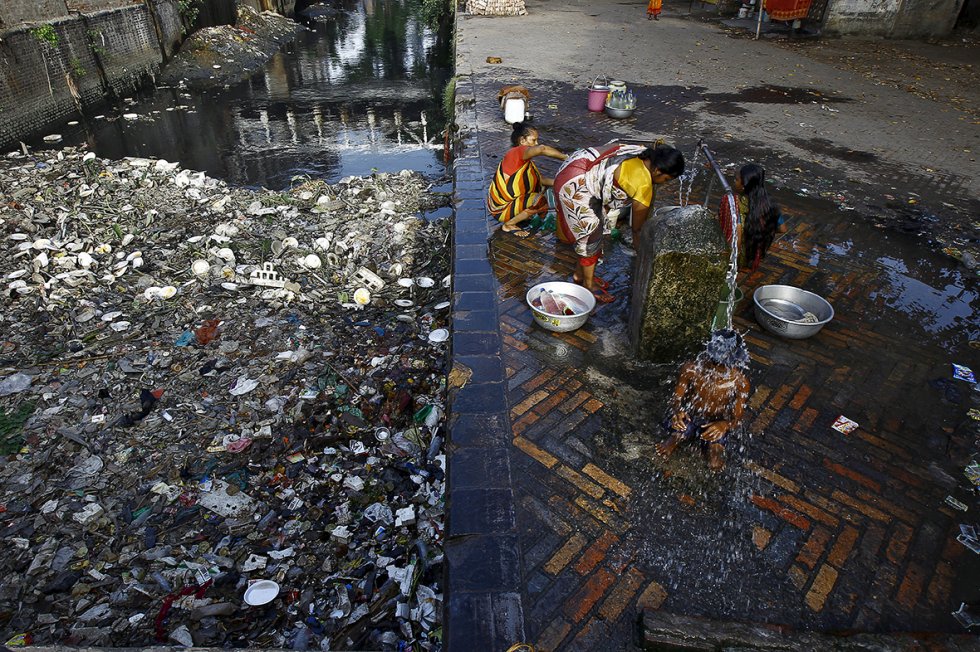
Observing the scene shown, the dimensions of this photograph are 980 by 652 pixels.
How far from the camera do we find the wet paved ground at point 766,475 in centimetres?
253

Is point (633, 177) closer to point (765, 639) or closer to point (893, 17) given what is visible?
point (765, 639)

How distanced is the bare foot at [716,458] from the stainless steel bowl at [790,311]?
1.29 m

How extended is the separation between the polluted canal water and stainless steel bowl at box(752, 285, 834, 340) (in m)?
2.40

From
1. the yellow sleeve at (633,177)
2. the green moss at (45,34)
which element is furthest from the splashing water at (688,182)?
the green moss at (45,34)

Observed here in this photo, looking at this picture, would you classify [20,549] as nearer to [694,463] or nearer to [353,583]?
[353,583]

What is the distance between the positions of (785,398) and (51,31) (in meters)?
14.0

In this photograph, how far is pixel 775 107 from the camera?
9.26m

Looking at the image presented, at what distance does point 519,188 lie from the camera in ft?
17.5

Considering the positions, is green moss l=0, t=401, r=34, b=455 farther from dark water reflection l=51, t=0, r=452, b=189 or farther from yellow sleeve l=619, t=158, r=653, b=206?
dark water reflection l=51, t=0, r=452, b=189

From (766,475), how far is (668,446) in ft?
1.74

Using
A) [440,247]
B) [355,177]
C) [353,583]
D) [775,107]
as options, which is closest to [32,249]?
[355,177]

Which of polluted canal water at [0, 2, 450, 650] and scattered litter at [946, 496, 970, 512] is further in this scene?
polluted canal water at [0, 2, 450, 650]

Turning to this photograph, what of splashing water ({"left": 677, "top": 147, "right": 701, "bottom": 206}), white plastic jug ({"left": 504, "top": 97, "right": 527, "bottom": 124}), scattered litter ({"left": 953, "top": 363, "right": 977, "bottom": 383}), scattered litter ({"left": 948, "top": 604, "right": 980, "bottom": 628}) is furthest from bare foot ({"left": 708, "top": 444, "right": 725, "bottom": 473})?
white plastic jug ({"left": 504, "top": 97, "right": 527, "bottom": 124})

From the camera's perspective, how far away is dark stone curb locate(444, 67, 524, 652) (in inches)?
94.7
